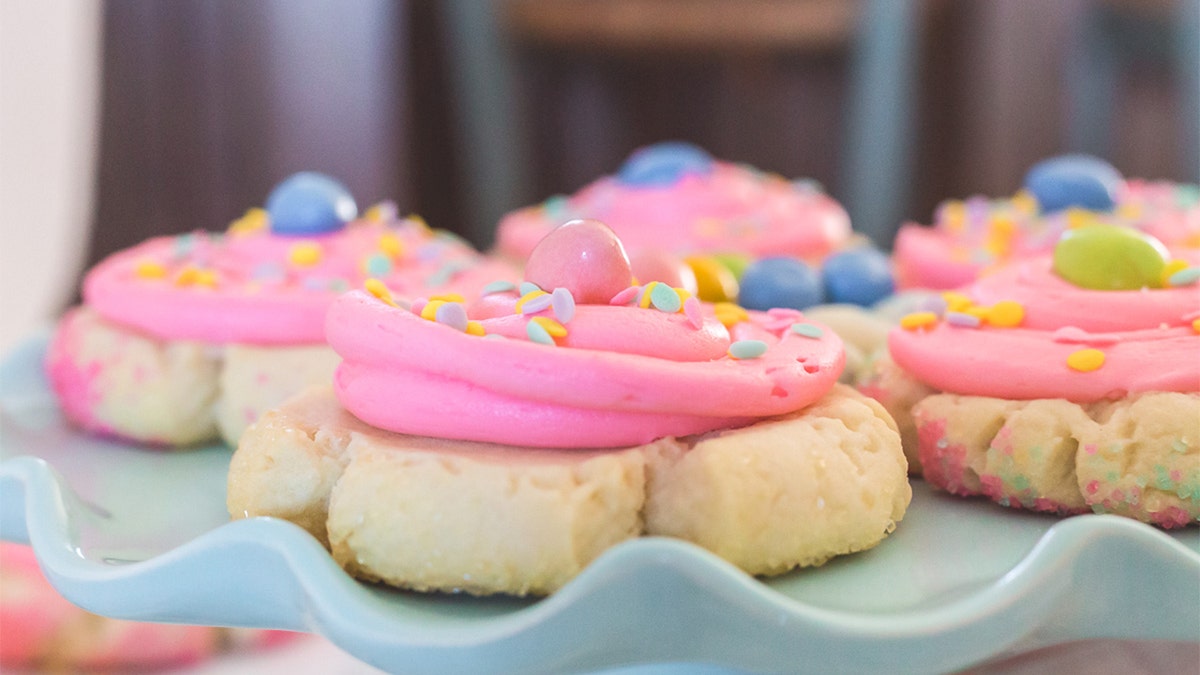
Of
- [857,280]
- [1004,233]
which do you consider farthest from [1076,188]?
[857,280]

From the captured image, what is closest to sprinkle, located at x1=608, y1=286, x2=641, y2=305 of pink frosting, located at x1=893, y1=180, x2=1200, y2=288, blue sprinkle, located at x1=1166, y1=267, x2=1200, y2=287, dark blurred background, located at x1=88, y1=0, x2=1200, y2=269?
blue sprinkle, located at x1=1166, y1=267, x2=1200, y2=287

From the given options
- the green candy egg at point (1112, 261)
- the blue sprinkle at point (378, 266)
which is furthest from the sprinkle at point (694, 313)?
the blue sprinkle at point (378, 266)

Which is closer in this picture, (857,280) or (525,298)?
(525,298)

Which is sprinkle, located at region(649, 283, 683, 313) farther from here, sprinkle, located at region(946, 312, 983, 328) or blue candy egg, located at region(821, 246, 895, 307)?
blue candy egg, located at region(821, 246, 895, 307)

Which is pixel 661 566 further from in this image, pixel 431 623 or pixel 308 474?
pixel 308 474

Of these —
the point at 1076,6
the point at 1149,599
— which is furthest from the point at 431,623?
the point at 1076,6

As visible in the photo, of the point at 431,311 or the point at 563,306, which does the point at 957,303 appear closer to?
the point at 563,306

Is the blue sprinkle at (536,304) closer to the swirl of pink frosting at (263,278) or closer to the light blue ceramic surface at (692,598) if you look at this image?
the light blue ceramic surface at (692,598)
